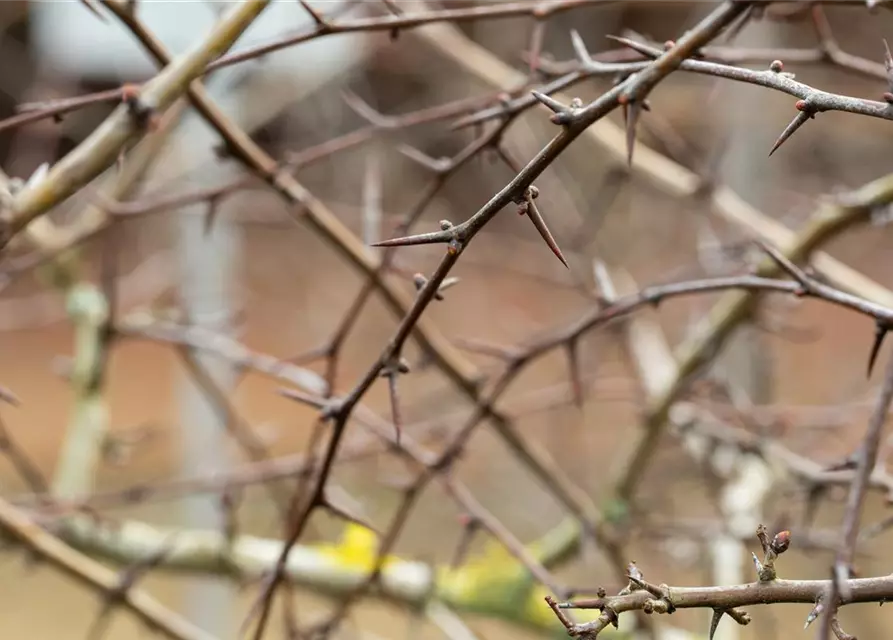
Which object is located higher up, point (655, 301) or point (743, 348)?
point (743, 348)

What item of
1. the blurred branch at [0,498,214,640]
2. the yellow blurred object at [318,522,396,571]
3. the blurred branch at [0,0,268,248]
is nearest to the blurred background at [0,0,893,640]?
the yellow blurred object at [318,522,396,571]

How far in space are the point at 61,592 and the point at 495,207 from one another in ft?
4.69

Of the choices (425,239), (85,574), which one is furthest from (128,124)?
(85,574)

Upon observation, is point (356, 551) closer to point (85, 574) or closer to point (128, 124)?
point (85, 574)

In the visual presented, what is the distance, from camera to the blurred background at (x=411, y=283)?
Result: 35.0 inches

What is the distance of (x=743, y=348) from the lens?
888 mm

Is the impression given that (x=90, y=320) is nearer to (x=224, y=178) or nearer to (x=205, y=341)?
(x=205, y=341)

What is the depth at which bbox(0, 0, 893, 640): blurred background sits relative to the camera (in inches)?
35.0

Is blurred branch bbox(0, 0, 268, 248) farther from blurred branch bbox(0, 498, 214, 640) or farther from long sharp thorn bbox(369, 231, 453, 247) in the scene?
blurred branch bbox(0, 498, 214, 640)

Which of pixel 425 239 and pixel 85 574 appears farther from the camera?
pixel 85 574

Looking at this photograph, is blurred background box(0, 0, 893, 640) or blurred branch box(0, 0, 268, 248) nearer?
blurred branch box(0, 0, 268, 248)

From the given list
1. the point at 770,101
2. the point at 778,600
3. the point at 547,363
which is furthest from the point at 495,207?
the point at 547,363

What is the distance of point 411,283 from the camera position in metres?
0.80

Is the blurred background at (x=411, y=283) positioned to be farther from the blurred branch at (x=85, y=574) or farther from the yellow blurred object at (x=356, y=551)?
the blurred branch at (x=85, y=574)
